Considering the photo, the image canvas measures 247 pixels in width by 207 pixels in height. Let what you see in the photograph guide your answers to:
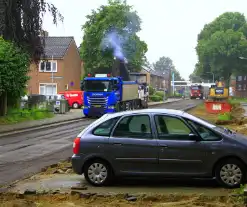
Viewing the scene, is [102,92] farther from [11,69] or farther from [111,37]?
[111,37]

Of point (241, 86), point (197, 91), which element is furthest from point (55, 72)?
point (241, 86)

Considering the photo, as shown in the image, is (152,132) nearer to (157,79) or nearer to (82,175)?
(82,175)

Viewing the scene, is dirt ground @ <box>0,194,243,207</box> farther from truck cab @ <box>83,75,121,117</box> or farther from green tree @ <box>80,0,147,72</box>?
green tree @ <box>80,0,147,72</box>

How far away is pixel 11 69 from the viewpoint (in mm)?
26688

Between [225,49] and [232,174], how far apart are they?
80701 millimetres

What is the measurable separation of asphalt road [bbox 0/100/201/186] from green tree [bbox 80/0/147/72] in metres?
42.4

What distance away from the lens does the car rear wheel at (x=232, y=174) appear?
29.1 ft

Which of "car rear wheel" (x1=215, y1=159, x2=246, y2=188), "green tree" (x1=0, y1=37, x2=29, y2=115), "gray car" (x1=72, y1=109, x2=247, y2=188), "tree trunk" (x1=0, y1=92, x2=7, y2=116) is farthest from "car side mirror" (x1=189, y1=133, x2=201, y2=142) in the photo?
"tree trunk" (x1=0, y1=92, x2=7, y2=116)

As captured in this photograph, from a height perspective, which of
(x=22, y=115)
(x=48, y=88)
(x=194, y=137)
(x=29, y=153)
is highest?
(x=48, y=88)

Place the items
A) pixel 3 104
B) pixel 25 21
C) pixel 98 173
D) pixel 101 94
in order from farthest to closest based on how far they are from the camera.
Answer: pixel 101 94 < pixel 25 21 < pixel 3 104 < pixel 98 173

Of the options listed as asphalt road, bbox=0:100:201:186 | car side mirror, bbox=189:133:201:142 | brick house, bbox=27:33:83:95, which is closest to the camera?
car side mirror, bbox=189:133:201:142

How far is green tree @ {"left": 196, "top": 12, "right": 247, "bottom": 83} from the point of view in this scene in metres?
86.9

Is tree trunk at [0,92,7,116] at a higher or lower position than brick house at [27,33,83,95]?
lower

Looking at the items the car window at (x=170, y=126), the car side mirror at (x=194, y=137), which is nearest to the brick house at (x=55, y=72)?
the car window at (x=170, y=126)
